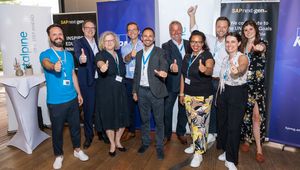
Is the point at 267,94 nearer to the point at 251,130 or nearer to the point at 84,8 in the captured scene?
the point at 251,130

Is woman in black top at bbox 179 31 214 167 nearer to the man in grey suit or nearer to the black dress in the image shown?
the man in grey suit

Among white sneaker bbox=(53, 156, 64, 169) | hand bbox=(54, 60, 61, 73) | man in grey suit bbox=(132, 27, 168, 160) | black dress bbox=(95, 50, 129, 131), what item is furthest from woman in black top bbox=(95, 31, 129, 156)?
white sneaker bbox=(53, 156, 64, 169)

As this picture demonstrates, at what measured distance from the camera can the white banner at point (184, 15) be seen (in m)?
3.63

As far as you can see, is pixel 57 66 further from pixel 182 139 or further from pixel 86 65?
pixel 182 139

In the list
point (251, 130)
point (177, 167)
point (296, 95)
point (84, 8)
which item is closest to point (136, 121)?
point (177, 167)

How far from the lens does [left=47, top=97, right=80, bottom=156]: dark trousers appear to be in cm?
276

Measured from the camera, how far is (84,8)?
556cm

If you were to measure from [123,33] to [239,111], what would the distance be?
228 centimetres

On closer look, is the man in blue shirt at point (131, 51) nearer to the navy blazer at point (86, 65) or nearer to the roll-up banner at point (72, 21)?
the navy blazer at point (86, 65)

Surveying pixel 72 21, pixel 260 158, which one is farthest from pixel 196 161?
pixel 72 21

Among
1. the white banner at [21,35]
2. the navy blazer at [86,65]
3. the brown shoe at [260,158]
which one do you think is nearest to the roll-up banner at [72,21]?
the white banner at [21,35]

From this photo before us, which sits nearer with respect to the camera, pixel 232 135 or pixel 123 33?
pixel 232 135

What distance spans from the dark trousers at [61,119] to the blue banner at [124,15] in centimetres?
131

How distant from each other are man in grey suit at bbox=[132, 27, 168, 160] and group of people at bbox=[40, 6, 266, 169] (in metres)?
0.01
